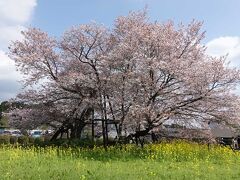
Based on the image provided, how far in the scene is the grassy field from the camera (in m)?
9.83

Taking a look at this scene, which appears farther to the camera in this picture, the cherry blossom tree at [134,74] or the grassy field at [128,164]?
the cherry blossom tree at [134,74]

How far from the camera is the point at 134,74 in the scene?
17281mm

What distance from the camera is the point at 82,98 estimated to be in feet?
63.5

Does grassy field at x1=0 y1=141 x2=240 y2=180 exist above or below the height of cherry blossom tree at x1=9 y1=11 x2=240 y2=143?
below

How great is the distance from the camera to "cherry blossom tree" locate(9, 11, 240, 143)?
1716cm

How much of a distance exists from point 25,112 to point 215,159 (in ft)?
37.0

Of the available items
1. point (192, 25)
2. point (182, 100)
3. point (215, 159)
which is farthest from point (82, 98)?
point (215, 159)

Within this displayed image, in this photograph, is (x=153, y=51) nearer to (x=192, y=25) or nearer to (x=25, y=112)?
(x=192, y=25)

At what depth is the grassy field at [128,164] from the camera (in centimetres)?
983

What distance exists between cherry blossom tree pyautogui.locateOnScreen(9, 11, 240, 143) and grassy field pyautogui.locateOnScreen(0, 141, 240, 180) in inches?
79.3

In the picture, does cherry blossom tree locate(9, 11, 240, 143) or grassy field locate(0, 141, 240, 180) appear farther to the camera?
cherry blossom tree locate(9, 11, 240, 143)

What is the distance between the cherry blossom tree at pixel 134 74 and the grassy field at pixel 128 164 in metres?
2.01

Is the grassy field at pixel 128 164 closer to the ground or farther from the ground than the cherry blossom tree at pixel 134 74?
closer to the ground

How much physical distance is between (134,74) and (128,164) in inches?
227
